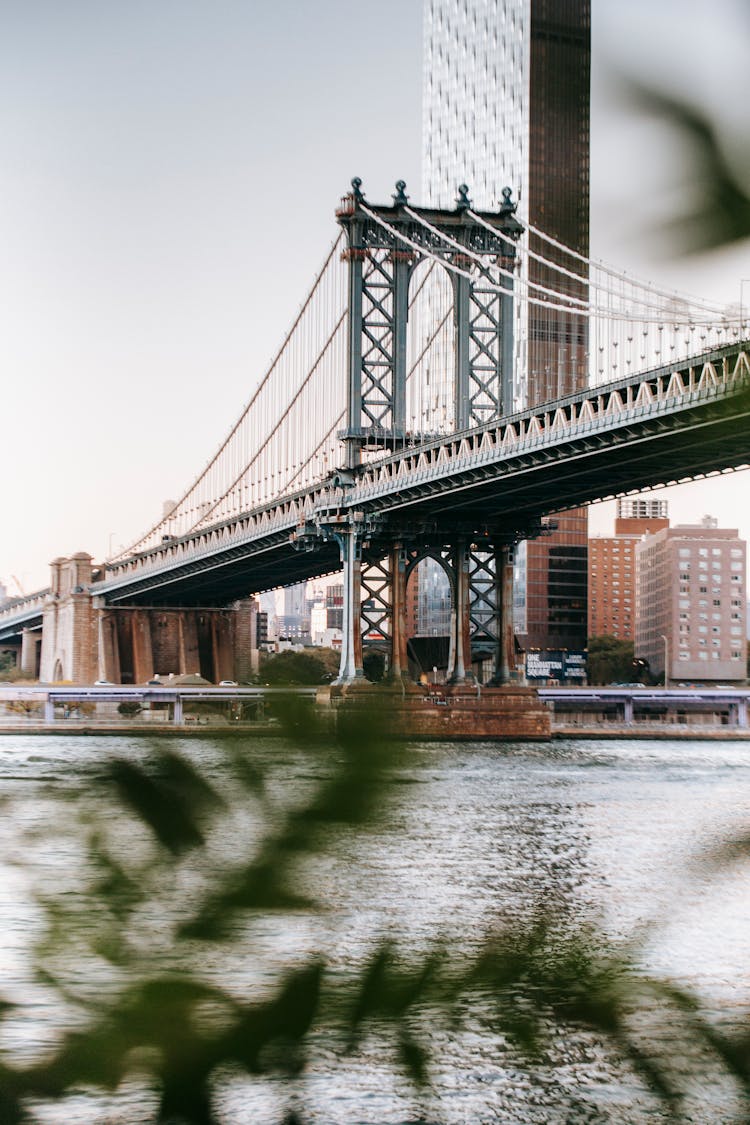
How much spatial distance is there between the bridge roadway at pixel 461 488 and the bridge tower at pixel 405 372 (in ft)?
2.95

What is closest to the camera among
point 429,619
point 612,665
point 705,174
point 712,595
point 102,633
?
point 705,174

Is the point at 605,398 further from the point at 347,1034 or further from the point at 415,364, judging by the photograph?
the point at 347,1034

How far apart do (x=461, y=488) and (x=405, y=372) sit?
10.1 metres

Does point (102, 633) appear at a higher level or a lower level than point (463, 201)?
lower

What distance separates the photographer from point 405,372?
5159cm

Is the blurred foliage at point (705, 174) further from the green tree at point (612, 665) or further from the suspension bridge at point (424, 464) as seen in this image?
the green tree at point (612, 665)

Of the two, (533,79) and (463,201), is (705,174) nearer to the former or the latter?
(533,79)

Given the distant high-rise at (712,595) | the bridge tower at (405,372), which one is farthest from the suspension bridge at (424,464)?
the distant high-rise at (712,595)

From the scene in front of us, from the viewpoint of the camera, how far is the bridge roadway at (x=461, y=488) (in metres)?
34.9

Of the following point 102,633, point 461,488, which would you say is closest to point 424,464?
point 461,488

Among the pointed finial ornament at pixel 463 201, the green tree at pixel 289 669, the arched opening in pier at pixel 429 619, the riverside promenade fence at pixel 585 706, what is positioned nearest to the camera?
the green tree at pixel 289 669

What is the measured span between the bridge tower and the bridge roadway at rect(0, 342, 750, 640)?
90 cm

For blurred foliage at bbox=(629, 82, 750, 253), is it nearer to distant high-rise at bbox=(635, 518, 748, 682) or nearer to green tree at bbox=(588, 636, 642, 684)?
distant high-rise at bbox=(635, 518, 748, 682)

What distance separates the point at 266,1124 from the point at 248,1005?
91 millimetres
